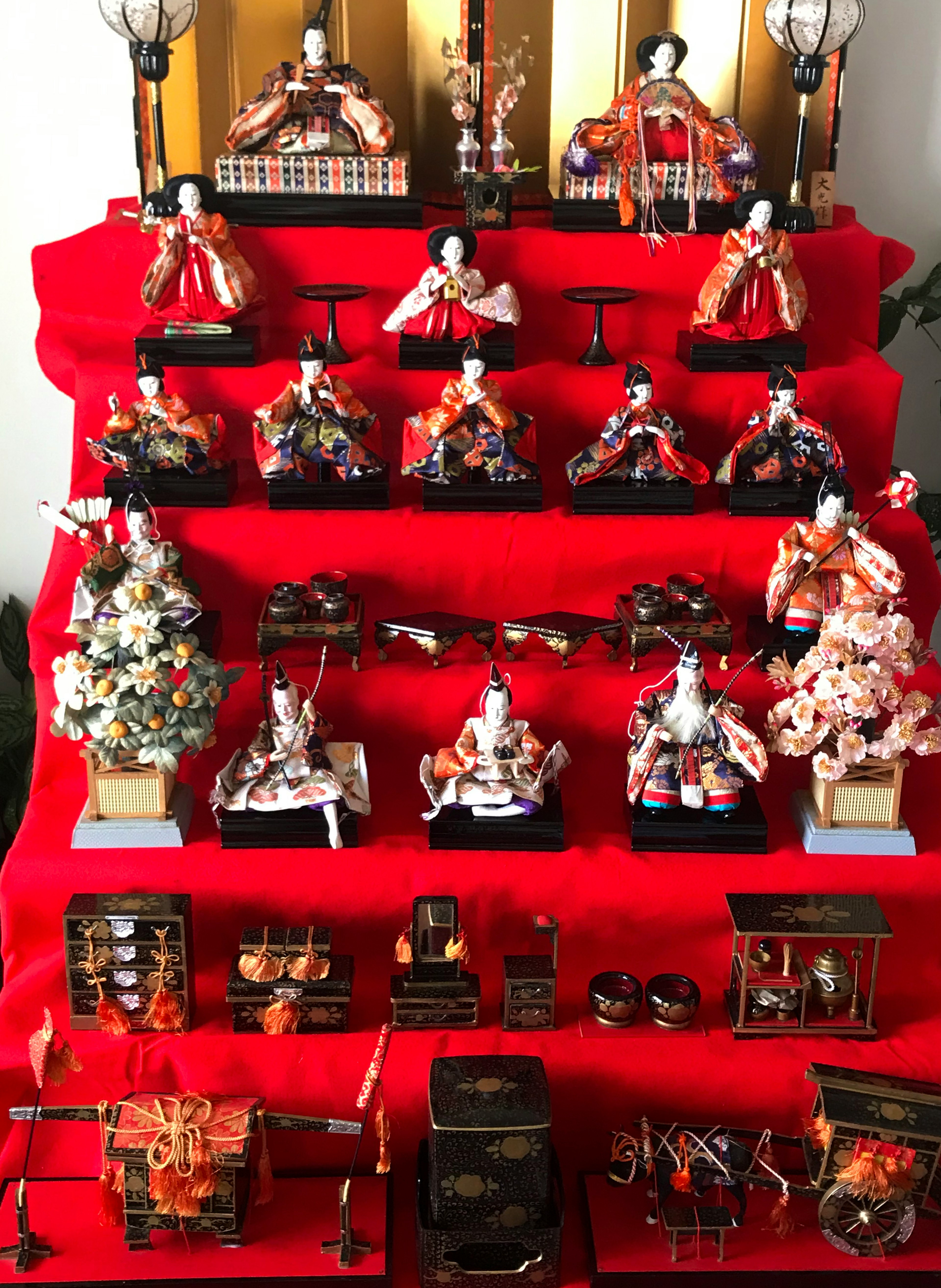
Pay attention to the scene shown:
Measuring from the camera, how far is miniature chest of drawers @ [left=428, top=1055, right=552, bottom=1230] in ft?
9.89

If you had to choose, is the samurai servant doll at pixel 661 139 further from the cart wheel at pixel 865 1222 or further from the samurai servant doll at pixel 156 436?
the cart wheel at pixel 865 1222

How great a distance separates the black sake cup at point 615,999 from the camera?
336cm

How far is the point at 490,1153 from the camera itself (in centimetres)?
302

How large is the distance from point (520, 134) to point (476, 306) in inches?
47.6

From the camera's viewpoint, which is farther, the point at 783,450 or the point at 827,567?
the point at 783,450

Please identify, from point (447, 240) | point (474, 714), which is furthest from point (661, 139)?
point (474, 714)

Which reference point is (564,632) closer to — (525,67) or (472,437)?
(472,437)

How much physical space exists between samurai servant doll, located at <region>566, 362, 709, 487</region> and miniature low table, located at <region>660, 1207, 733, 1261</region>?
189 centimetres

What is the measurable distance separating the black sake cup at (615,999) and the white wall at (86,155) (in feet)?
8.91

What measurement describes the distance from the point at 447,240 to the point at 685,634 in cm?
132

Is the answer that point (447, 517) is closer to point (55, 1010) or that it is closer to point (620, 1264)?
point (55, 1010)

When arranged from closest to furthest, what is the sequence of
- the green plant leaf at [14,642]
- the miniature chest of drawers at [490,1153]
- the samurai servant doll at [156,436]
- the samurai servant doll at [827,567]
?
the miniature chest of drawers at [490,1153], the samurai servant doll at [827,567], the samurai servant doll at [156,436], the green plant leaf at [14,642]

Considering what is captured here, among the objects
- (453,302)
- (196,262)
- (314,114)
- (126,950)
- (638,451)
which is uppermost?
(314,114)

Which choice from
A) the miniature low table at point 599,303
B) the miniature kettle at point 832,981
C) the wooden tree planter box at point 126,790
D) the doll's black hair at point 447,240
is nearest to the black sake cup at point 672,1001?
the miniature kettle at point 832,981
